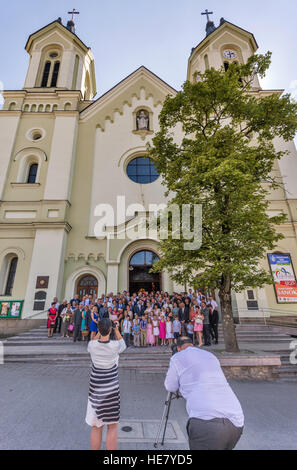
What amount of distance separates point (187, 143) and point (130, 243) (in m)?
7.60

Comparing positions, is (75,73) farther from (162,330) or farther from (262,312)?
(262,312)

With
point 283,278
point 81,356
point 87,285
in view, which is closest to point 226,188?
point 81,356

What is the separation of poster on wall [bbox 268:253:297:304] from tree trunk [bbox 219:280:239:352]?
7.83 meters

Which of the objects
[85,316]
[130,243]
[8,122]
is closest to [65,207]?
[130,243]

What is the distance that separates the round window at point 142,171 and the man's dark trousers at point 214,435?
1615 cm

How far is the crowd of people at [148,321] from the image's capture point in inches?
359

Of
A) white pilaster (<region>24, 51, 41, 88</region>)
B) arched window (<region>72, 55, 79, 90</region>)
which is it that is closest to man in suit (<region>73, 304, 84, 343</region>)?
arched window (<region>72, 55, 79, 90</region>)

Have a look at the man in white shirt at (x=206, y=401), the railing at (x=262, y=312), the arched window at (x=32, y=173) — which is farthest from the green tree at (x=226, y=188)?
the arched window at (x=32, y=173)

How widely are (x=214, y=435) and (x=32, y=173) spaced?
19239 millimetres

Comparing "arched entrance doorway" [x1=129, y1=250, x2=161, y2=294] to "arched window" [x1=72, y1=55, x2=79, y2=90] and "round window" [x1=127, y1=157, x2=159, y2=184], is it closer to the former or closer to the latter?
"round window" [x1=127, y1=157, x2=159, y2=184]

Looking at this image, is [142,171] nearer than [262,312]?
No

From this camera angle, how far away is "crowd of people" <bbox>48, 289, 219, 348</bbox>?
29.9 feet

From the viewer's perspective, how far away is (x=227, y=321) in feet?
25.4

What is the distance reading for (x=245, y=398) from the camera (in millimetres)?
5164
